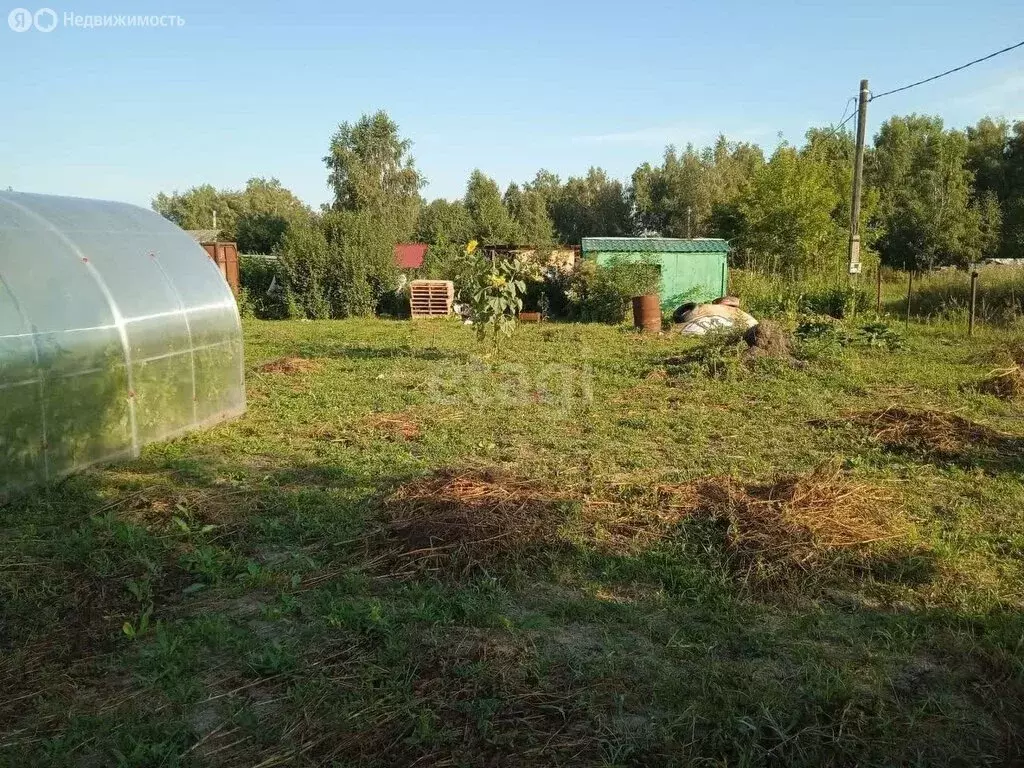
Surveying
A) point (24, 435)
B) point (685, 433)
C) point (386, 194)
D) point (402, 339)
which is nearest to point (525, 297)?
point (402, 339)

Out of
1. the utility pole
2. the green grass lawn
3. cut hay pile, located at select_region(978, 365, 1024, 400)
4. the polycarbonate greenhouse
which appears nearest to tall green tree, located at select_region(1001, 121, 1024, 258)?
the utility pole

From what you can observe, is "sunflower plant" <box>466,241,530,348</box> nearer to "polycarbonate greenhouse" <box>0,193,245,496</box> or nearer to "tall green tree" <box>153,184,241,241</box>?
"polycarbonate greenhouse" <box>0,193,245,496</box>

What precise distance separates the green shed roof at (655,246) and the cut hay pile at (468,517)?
17.3 metres

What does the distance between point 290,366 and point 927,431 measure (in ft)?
30.7

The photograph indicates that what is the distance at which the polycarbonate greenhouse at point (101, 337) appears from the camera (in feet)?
19.9

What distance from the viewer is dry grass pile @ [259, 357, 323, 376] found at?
481 inches

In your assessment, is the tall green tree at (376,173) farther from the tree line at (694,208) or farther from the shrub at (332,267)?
the shrub at (332,267)

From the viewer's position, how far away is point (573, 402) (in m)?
9.70

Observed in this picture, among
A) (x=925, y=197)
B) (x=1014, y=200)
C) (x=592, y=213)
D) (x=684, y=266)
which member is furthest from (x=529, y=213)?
(x=684, y=266)

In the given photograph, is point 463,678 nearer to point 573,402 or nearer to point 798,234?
point 573,402

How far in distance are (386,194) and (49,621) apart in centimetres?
4452

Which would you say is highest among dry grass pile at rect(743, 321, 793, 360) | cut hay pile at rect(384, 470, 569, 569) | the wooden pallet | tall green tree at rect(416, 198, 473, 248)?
tall green tree at rect(416, 198, 473, 248)

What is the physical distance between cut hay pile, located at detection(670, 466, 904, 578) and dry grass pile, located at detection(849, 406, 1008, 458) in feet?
5.67

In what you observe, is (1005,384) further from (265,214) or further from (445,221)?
(265,214)
